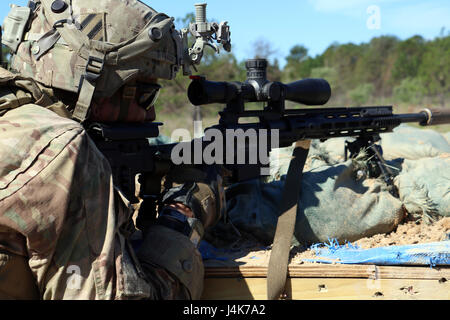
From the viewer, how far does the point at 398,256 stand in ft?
8.28

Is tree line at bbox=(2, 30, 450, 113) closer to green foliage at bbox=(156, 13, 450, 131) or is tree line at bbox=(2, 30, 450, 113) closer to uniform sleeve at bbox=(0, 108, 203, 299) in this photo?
green foliage at bbox=(156, 13, 450, 131)

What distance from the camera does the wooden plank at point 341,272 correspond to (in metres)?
2.48

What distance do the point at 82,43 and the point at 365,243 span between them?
194cm

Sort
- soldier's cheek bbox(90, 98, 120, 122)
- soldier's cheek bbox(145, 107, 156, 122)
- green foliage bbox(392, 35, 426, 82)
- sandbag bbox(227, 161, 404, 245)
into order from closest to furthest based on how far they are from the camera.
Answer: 1. soldier's cheek bbox(90, 98, 120, 122)
2. soldier's cheek bbox(145, 107, 156, 122)
3. sandbag bbox(227, 161, 404, 245)
4. green foliage bbox(392, 35, 426, 82)

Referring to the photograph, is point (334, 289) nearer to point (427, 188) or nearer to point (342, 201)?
point (342, 201)

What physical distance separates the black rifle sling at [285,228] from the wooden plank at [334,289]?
0.07 m

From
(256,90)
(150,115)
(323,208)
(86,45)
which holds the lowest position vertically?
(323,208)

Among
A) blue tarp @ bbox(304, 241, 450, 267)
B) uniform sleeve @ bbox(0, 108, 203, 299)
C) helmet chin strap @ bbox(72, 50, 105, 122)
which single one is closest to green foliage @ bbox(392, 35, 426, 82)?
blue tarp @ bbox(304, 241, 450, 267)

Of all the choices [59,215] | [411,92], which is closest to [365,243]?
[59,215]

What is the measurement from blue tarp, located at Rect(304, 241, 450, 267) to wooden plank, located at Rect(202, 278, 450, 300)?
0.30 feet

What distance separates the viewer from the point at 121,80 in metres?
2.26

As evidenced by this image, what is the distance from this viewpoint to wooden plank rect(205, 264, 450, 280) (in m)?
2.48

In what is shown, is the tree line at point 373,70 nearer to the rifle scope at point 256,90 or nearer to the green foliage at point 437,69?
the green foliage at point 437,69
